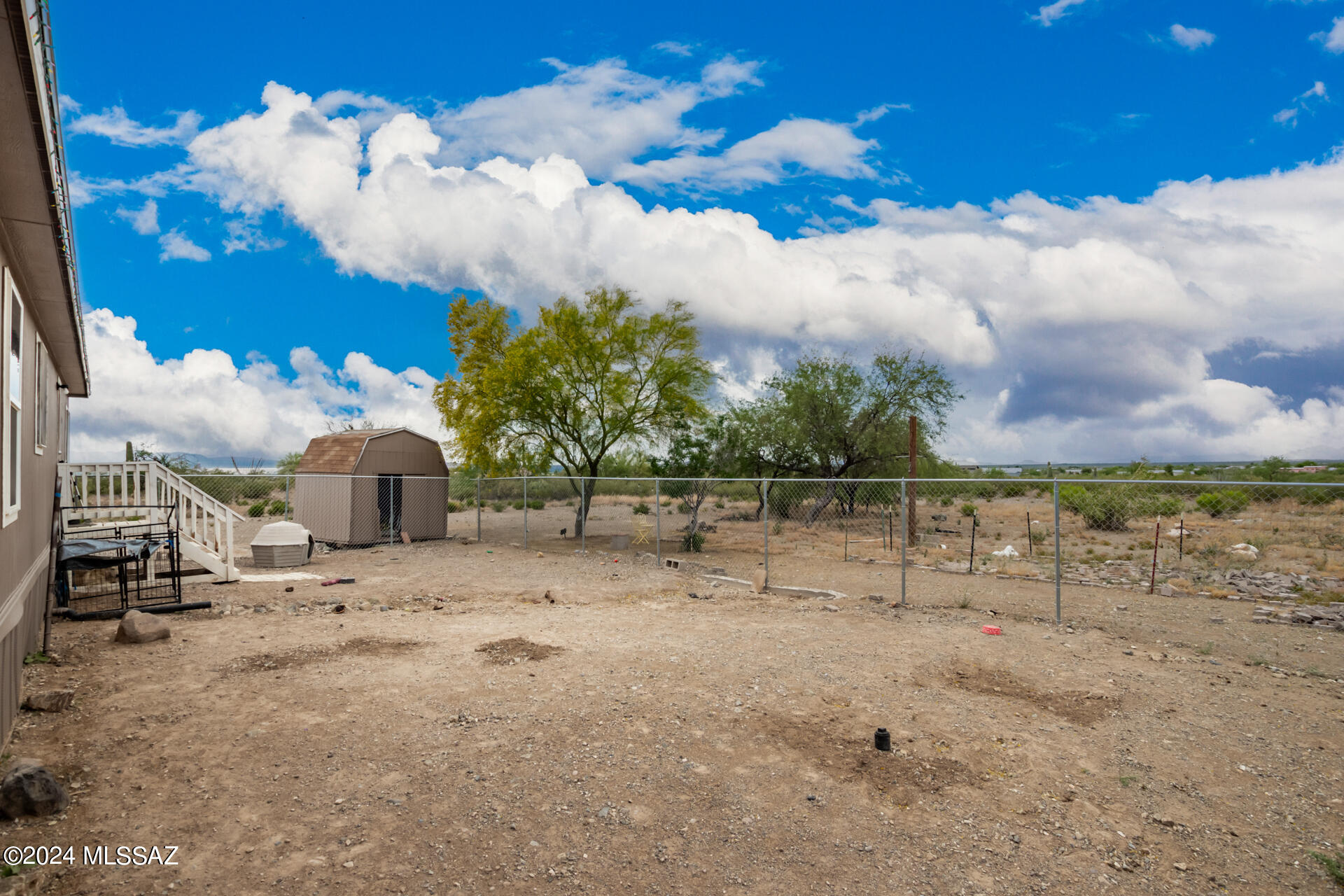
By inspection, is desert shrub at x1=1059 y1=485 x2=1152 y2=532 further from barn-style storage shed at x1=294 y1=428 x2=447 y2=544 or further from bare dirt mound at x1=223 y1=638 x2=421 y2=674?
barn-style storage shed at x1=294 y1=428 x2=447 y2=544

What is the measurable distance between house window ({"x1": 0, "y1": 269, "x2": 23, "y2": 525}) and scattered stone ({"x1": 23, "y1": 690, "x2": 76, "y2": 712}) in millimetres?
1444

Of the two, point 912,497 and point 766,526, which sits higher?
point 912,497

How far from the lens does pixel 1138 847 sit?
12.6 ft

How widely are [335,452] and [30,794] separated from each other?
17.8 metres

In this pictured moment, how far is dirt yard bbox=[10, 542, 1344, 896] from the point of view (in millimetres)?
3615

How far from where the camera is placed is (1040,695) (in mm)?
6457

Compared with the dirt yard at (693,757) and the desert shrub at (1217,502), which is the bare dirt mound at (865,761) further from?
the desert shrub at (1217,502)

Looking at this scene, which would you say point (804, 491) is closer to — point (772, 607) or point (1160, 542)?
point (1160, 542)

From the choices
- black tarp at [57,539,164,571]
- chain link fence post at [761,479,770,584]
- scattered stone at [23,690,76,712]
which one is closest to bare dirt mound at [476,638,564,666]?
scattered stone at [23,690,76,712]

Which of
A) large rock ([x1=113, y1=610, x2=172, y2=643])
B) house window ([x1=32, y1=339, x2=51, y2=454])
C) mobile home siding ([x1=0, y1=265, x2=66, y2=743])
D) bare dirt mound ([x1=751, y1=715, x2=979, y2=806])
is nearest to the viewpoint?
bare dirt mound ([x1=751, y1=715, x2=979, y2=806])

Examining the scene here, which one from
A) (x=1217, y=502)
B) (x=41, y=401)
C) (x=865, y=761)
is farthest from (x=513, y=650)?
(x=1217, y=502)

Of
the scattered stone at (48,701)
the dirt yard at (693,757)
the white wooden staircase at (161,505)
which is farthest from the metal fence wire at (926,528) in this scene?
the scattered stone at (48,701)

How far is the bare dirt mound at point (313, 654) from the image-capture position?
706cm

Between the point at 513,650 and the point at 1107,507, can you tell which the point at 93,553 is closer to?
the point at 513,650
